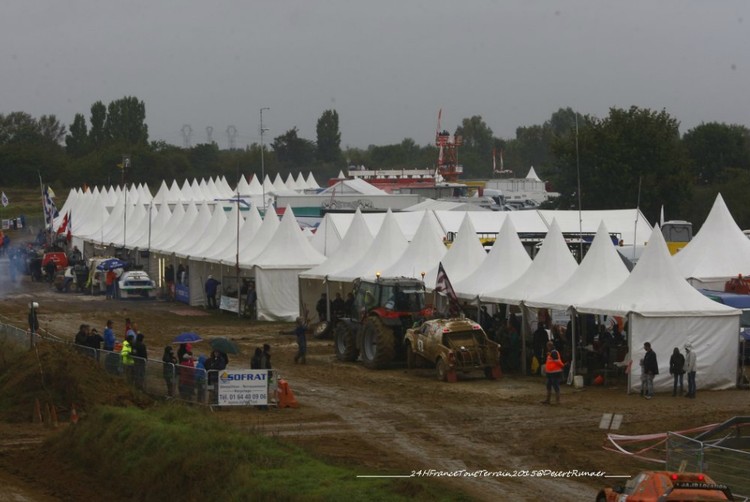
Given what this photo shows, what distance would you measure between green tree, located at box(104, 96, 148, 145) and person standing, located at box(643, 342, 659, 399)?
154m

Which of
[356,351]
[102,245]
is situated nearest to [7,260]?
[102,245]

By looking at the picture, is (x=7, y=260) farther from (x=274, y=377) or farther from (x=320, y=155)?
(x=320, y=155)

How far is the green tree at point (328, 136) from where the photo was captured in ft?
623

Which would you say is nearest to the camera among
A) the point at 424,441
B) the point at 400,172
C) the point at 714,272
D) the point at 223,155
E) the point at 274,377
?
the point at 424,441

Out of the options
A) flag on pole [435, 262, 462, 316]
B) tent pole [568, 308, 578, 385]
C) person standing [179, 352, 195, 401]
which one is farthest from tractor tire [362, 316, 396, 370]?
person standing [179, 352, 195, 401]

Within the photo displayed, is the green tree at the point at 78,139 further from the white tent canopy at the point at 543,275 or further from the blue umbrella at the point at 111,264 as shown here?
the white tent canopy at the point at 543,275

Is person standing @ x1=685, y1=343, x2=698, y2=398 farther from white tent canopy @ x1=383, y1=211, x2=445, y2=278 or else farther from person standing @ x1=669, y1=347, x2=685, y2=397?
white tent canopy @ x1=383, y1=211, x2=445, y2=278

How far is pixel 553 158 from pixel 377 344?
461 feet

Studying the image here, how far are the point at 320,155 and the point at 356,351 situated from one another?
161 m

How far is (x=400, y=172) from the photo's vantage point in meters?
122

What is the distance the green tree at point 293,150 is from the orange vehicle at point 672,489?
171468mm

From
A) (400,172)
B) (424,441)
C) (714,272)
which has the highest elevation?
(400,172)

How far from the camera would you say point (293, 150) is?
607 feet

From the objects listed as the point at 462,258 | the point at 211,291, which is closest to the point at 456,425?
the point at 462,258
